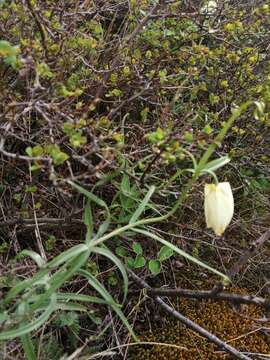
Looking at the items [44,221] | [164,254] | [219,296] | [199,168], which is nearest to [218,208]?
[199,168]

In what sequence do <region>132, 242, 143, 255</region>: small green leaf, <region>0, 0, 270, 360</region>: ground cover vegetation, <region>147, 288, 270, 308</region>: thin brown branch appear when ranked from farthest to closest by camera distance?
<region>132, 242, 143, 255</region>: small green leaf
<region>0, 0, 270, 360</region>: ground cover vegetation
<region>147, 288, 270, 308</region>: thin brown branch

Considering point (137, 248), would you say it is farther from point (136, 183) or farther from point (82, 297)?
point (82, 297)

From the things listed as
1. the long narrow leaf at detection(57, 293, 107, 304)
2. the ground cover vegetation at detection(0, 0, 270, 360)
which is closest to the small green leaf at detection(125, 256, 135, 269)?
the ground cover vegetation at detection(0, 0, 270, 360)

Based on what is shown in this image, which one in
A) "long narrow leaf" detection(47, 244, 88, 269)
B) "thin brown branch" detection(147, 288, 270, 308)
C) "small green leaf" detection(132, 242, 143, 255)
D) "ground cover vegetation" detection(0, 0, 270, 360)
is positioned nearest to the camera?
"long narrow leaf" detection(47, 244, 88, 269)

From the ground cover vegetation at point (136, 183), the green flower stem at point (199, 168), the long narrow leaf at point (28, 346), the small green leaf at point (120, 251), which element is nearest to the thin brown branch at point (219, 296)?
the ground cover vegetation at point (136, 183)

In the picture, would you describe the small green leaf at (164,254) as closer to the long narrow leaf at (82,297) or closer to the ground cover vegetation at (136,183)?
the ground cover vegetation at (136,183)

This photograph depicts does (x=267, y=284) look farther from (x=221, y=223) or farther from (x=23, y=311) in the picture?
(x=23, y=311)

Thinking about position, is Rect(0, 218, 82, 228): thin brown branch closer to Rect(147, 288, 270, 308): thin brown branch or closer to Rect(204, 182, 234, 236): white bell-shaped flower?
Rect(147, 288, 270, 308): thin brown branch

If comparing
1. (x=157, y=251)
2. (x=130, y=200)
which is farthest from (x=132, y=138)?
(x=157, y=251)
